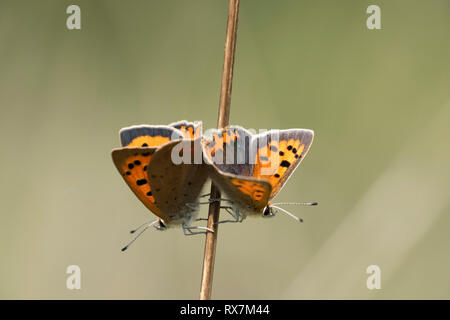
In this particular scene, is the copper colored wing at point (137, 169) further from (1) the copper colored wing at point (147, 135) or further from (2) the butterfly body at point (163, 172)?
(1) the copper colored wing at point (147, 135)

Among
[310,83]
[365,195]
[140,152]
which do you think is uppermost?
[310,83]

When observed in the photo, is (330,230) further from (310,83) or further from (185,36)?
(185,36)

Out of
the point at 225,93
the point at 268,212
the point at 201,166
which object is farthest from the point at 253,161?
the point at 225,93

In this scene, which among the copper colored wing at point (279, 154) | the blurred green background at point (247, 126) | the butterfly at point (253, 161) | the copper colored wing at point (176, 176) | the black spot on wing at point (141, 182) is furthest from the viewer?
the blurred green background at point (247, 126)

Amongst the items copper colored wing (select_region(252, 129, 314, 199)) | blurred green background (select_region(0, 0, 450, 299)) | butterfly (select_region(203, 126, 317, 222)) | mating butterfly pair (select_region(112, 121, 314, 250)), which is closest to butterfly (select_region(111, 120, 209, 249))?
mating butterfly pair (select_region(112, 121, 314, 250))

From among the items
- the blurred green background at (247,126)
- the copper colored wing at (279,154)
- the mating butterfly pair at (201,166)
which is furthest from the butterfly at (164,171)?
the blurred green background at (247,126)

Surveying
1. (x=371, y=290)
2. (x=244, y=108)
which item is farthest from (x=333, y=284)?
(x=244, y=108)

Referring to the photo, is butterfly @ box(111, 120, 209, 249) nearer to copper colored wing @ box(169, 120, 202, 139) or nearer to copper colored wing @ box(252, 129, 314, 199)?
copper colored wing @ box(169, 120, 202, 139)
